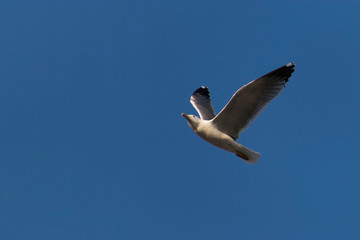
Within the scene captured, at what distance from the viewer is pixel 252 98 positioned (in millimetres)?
8984

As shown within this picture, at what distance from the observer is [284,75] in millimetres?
8867

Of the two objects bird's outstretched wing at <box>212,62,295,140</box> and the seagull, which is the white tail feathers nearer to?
the seagull

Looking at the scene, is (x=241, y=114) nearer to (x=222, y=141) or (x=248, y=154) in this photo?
(x=222, y=141)

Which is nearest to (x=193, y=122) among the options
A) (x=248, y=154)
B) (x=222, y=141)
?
(x=222, y=141)

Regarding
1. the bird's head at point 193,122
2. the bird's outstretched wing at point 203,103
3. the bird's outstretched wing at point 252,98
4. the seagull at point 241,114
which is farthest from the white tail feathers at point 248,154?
the bird's outstretched wing at point 203,103

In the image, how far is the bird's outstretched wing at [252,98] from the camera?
8820 mm

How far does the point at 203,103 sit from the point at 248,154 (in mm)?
3977

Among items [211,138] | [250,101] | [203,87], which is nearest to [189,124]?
[211,138]

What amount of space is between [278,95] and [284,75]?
16.5 inches

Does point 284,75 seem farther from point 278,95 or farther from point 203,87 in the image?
point 203,87

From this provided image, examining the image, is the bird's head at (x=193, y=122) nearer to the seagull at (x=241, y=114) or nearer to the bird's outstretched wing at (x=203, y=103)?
the seagull at (x=241, y=114)

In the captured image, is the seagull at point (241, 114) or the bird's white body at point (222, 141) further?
the bird's white body at point (222, 141)

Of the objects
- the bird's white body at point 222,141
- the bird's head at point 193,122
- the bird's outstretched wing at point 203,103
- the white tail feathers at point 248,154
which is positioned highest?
the bird's outstretched wing at point 203,103

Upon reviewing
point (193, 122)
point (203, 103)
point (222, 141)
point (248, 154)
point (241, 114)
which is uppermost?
point (203, 103)
